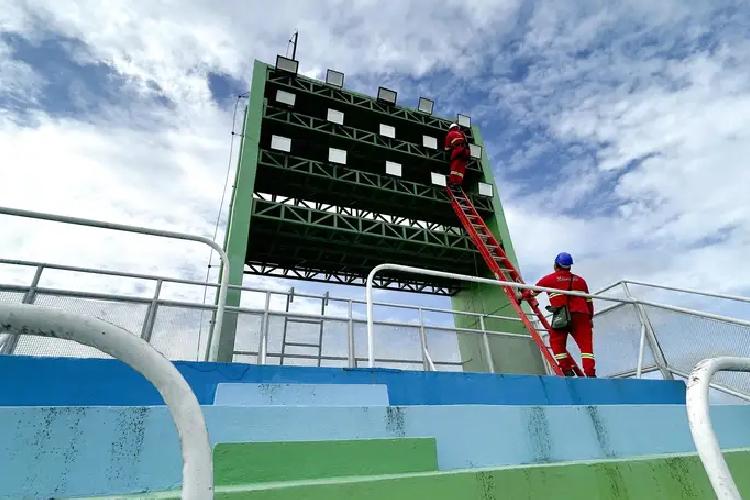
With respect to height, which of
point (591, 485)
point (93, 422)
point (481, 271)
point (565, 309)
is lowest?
point (591, 485)

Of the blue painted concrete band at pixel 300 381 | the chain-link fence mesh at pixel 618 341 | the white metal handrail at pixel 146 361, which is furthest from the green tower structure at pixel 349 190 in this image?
the white metal handrail at pixel 146 361

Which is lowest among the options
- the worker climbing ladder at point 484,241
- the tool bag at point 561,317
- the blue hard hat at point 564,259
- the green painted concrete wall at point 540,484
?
the green painted concrete wall at point 540,484

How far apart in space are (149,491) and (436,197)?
1145cm

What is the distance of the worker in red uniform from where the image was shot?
171 inches

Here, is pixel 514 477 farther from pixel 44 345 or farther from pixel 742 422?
pixel 44 345

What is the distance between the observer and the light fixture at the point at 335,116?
11641mm

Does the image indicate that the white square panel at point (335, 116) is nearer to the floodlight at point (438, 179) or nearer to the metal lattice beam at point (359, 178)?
the metal lattice beam at point (359, 178)

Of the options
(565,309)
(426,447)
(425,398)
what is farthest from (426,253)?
(426,447)

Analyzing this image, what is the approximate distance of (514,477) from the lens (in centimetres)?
139

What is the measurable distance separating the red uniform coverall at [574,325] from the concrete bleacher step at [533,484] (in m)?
2.55

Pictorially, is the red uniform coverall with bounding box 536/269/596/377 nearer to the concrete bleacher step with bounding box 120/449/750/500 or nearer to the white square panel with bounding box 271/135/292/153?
the concrete bleacher step with bounding box 120/449/750/500

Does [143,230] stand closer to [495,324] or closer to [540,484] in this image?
[540,484]

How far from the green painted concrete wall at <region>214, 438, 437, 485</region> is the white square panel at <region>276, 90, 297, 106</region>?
36.4ft

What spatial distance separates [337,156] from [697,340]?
9224 millimetres
